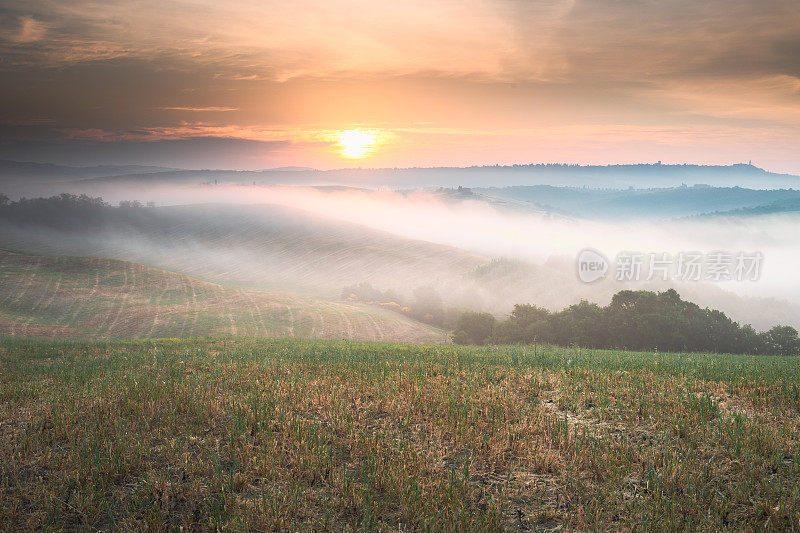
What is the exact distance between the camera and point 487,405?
29.9 feet

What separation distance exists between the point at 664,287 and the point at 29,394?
15521 centimetres

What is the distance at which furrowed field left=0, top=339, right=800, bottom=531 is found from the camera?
18.6 feet

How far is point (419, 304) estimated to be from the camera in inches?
4222

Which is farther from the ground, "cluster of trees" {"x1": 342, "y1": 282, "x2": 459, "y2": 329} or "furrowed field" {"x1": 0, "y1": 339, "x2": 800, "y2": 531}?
"furrowed field" {"x1": 0, "y1": 339, "x2": 800, "y2": 531}

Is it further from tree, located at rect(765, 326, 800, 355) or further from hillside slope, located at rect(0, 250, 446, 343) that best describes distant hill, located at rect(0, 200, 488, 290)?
tree, located at rect(765, 326, 800, 355)

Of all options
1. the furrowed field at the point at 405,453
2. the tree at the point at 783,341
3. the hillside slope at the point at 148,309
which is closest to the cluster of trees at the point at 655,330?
the tree at the point at 783,341

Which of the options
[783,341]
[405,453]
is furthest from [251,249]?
[405,453]

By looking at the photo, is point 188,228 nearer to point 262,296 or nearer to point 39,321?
point 262,296

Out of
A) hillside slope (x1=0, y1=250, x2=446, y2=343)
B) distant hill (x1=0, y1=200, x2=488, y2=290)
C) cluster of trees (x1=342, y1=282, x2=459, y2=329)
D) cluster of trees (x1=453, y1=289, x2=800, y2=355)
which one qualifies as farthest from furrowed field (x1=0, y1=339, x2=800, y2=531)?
distant hill (x1=0, y1=200, x2=488, y2=290)

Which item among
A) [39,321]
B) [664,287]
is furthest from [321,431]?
[664,287]

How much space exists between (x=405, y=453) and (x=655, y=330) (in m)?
54.2

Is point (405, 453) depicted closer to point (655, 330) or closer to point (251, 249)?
point (655, 330)

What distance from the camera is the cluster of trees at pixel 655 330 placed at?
52.7m

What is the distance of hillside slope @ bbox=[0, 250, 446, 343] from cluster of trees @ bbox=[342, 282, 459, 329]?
10.2 meters
